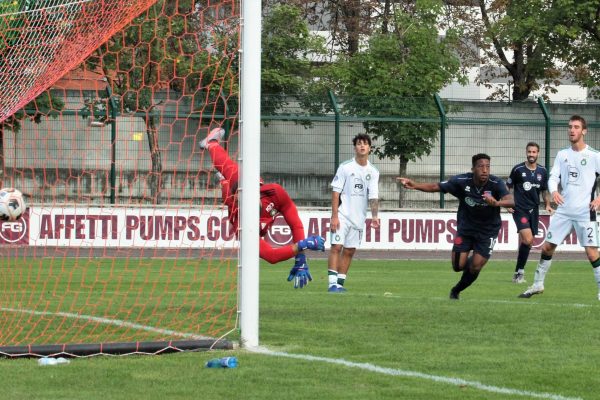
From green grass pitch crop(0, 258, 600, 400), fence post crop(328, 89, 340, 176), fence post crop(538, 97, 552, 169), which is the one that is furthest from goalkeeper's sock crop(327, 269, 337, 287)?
fence post crop(538, 97, 552, 169)

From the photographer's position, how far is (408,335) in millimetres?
9422

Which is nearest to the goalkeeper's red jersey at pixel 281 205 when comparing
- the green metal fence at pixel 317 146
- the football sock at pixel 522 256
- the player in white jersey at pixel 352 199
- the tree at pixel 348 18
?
the player in white jersey at pixel 352 199

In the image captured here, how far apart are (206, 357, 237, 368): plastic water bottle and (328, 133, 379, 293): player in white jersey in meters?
7.15

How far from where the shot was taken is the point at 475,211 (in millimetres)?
13266

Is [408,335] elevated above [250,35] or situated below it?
below

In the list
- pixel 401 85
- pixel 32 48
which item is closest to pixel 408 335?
pixel 32 48

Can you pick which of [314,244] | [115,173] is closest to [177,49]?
[314,244]

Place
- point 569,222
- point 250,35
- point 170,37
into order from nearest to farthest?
point 250,35 → point 170,37 → point 569,222

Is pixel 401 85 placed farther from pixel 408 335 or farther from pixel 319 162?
pixel 408 335

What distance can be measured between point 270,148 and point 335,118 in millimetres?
1566

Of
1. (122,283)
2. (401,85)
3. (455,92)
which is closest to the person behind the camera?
(122,283)

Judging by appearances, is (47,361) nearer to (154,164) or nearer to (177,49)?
(177,49)

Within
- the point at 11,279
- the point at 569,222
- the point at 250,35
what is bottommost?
the point at 11,279

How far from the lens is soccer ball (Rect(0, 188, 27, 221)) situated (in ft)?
32.4
